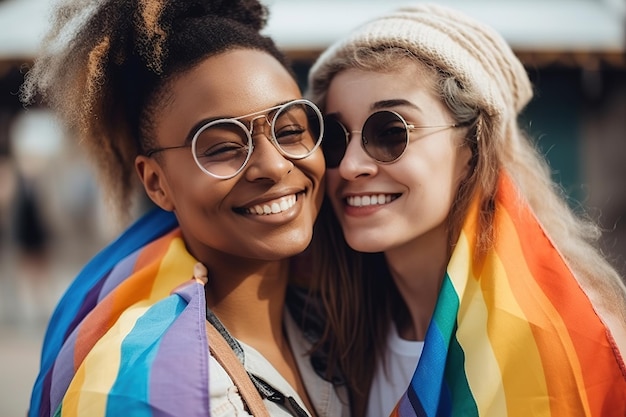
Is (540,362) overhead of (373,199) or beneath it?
beneath

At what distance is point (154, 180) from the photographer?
2295 mm

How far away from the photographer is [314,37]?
577 centimetres

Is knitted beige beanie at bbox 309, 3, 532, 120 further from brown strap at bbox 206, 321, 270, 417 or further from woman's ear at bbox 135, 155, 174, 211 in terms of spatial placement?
brown strap at bbox 206, 321, 270, 417

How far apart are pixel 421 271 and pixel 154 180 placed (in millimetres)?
1073

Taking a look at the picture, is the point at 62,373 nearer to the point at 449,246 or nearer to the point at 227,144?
the point at 227,144

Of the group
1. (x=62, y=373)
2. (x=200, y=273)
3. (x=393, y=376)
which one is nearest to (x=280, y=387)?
(x=200, y=273)

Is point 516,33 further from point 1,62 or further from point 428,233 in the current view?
point 1,62

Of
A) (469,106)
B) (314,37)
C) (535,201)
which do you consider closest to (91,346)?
(469,106)

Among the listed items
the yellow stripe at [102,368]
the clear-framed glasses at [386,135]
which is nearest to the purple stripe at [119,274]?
the yellow stripe at [102,368]

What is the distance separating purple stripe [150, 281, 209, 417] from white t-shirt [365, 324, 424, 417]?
0.92 meters

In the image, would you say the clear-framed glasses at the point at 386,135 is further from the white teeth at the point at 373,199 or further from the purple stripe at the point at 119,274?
the purple stripe at the point at 119,274

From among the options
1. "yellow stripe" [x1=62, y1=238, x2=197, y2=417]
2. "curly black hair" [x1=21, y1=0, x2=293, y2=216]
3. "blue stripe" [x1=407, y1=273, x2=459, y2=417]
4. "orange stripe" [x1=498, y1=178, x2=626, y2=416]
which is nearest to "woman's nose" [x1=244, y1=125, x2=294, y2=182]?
"curly black hair" [x1=21, y1=0, x2=293, y2=216]

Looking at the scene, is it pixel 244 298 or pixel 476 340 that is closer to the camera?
pixel 476 340

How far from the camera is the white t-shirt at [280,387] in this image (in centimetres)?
181
